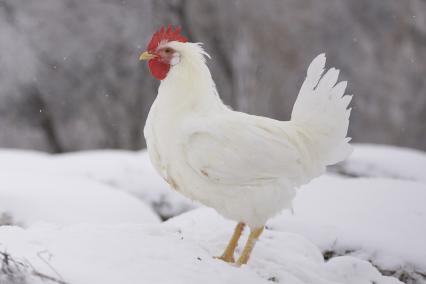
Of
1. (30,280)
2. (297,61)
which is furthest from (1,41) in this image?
(30,280)

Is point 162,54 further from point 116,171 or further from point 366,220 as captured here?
point 116,171

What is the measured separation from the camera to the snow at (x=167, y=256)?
2977 mm

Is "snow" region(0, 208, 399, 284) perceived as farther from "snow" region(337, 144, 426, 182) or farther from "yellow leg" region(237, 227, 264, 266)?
"snow" region(337, 144, 426, 182)

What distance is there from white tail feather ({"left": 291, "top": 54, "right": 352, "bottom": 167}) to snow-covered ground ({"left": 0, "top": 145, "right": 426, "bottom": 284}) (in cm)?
74

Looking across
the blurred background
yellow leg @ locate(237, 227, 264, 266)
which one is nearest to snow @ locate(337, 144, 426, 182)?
yellow leg @ locate(237, 227, 264, 266)

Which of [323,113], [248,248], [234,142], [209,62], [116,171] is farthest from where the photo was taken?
[209,62]

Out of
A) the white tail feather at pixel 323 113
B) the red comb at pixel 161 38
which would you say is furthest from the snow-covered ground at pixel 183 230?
the red comb at pixel 161 38

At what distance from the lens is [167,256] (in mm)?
3385

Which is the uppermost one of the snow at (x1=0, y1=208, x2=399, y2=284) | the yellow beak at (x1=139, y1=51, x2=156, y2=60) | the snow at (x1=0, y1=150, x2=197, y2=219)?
the yellow beak at (x1=139, y1=51, x2=156, y2=60)

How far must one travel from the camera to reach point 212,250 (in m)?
4.04

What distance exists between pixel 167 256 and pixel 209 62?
33.3ft

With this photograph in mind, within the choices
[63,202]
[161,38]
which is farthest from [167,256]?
[63,202]

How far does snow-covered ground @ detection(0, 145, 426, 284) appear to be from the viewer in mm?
3152

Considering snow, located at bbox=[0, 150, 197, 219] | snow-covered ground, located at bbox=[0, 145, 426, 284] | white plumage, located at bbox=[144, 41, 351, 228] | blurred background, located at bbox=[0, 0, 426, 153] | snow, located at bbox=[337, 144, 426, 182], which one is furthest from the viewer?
blurred background, located at bbox=[0, 0, 426, 153]
